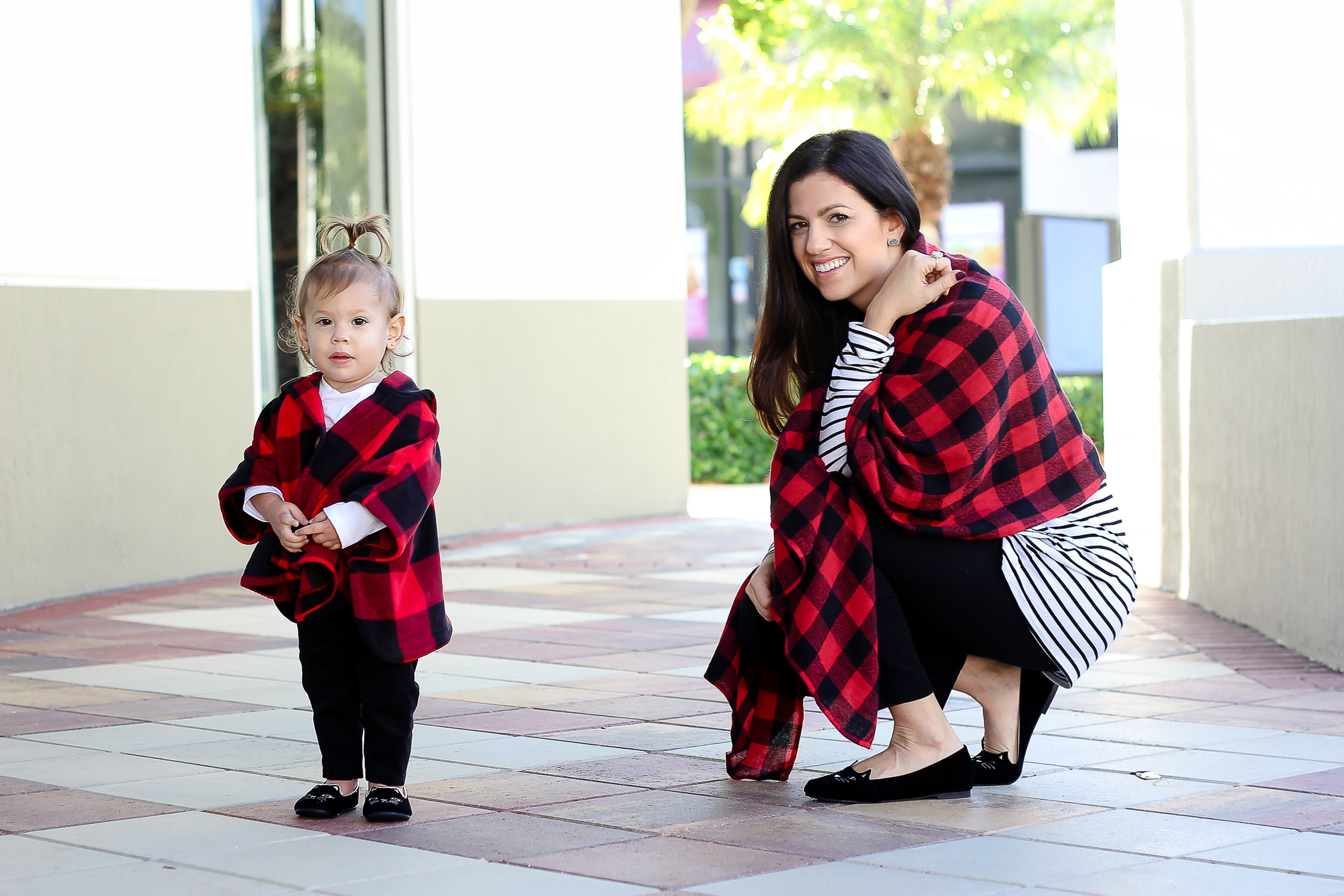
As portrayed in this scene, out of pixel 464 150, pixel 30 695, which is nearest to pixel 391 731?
pixel 30 695

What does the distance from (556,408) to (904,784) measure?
7.21m

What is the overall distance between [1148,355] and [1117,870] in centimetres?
472

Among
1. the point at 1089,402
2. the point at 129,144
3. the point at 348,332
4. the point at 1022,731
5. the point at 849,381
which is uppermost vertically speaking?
the point at 129,144

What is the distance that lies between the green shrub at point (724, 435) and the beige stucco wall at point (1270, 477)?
31.1 feet

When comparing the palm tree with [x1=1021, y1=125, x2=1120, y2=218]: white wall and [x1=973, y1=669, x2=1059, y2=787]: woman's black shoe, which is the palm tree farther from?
[x1=973, y1=669, x2=1059, y2=787]: woman's black shoe

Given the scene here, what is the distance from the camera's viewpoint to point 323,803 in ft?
11.2

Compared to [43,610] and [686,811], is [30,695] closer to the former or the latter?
[43,610]

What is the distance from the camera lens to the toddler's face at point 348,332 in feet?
11.2

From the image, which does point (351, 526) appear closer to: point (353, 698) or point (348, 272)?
point (353, 698)

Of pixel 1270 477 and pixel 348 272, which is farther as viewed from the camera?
pixel 1270 477

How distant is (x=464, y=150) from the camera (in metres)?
9.97

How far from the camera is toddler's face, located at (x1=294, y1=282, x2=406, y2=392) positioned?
11.2ft

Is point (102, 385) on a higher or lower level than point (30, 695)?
higher

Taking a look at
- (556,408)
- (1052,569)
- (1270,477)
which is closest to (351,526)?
(1052,569)
